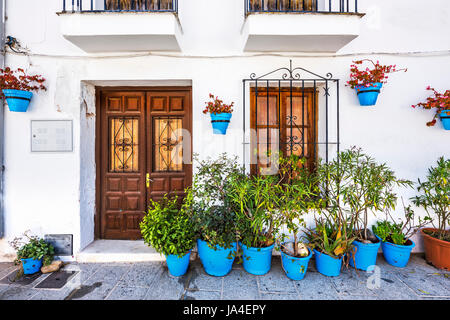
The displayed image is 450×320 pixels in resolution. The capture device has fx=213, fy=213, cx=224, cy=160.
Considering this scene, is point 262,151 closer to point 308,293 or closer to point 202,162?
point 202,162

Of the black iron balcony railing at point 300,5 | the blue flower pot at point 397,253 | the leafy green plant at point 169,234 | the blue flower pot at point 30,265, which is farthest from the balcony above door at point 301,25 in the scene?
the blue flower pot at point 30,265

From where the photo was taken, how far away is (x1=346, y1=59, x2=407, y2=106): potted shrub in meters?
2.80

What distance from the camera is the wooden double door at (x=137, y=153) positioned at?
3.49 meters

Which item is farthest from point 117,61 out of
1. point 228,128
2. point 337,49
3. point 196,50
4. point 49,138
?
point 337,49

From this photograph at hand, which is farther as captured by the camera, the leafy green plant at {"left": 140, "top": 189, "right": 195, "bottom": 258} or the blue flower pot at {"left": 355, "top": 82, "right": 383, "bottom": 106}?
the blue flower pot at {"left": 355, "top": 82, "right": 383, "bottom": 106}

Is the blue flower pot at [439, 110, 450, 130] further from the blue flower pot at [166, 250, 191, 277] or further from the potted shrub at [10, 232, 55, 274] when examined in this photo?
the potted shrub at [10, 232, 55, 274]

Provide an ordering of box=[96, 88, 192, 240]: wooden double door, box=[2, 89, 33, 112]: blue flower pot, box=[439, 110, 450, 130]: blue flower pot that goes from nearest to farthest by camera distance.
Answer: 1. box=[2, 89, 33, 112]: blue flower pot
2. box=[439, 110, 450, 130]: blue flower pot
3. box=[96, 88, 192, 240]: wooden double door

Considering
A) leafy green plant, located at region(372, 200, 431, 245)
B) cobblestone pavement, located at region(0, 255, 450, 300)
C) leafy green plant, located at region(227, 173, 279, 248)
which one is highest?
leafy green plant, located at region(227, 173, 279, 248)

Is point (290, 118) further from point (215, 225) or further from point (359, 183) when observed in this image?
point (215, 225)

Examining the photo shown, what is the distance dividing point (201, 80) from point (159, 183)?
5.77 feet

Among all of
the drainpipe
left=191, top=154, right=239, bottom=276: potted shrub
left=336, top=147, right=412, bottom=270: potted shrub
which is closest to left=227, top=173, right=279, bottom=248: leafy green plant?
left=191, top=154, right=239, bottom=276: potted shrub

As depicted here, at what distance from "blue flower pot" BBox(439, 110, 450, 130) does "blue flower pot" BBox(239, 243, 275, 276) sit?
296 centimetres

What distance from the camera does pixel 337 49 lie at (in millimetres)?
3043

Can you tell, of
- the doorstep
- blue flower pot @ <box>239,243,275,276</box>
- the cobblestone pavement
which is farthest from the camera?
the doorstep
